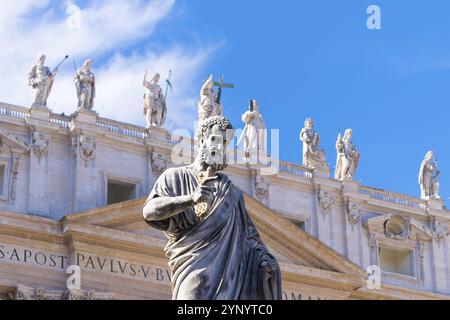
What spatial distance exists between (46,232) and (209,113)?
539 cm

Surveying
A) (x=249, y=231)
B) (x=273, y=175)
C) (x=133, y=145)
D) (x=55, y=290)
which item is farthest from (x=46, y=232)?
Result: (x=249, y=231)

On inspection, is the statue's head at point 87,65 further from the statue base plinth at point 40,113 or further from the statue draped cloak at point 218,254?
the statue draped cloak at point 218,254

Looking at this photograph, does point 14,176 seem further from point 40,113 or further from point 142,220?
point 142,220

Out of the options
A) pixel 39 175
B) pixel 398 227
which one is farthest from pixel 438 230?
pixel 39 175

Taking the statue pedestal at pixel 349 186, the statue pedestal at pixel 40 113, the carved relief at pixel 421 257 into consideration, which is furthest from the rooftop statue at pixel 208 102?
the carved relief at pixel 421 257

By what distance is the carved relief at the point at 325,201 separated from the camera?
122ft

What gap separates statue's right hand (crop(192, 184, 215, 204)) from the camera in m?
8.26

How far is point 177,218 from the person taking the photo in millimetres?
8445

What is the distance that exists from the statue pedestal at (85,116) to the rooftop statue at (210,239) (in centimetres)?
2482

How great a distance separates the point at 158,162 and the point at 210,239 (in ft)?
85.5

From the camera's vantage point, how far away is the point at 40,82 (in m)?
33.1
